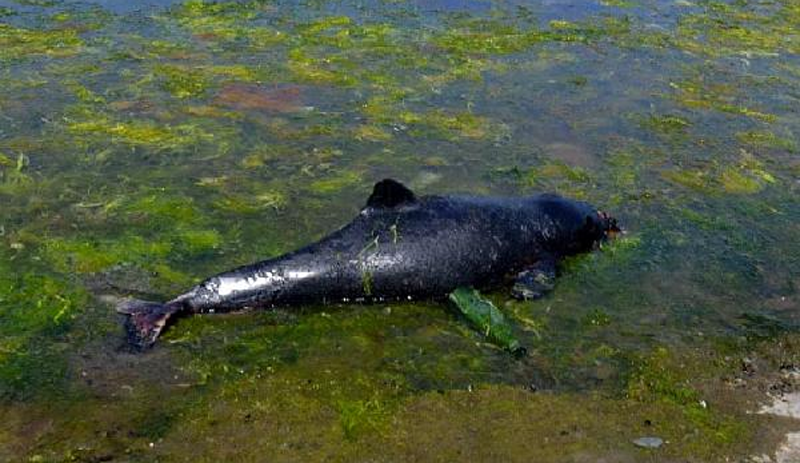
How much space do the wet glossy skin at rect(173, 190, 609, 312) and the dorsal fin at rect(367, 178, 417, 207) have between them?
0.06 m

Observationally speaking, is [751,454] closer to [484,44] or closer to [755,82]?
[755,82]

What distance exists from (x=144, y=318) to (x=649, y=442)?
159 inches

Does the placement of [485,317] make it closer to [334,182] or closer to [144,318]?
[144,318]

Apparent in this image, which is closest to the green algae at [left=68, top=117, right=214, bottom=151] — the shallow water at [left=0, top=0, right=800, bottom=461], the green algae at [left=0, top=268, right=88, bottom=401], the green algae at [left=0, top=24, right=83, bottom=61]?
the shallow water at [left=0, top=0, right=800, bottom=461]

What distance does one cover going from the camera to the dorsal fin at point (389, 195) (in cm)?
751

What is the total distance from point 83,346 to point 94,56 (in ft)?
28.2

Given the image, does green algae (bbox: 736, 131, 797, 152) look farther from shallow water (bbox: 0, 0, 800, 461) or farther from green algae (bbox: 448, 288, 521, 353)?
green algae (bbox: 448, 288, 521, 353)

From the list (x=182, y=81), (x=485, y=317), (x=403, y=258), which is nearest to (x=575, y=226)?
(x=485, y=317)

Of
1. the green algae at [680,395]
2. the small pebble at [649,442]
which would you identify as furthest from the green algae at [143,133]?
the small pebble at [649,442]

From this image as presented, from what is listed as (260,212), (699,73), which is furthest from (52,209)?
(699,73)

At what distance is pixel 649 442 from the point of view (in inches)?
224

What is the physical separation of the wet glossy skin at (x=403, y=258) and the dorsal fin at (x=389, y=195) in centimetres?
6

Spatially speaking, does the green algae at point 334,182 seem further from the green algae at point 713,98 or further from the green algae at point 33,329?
the green algae at point 713,98

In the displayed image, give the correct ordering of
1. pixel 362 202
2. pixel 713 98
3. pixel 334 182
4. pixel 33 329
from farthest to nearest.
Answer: pixel 713 98
pixel 334 182
pixel 362 202
pixel 33 329
